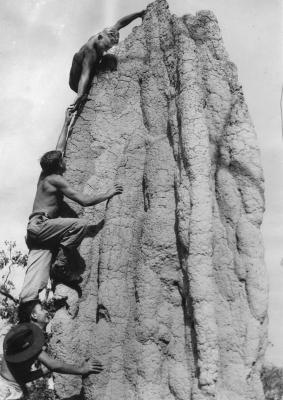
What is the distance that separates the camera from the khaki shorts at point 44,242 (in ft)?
17.3

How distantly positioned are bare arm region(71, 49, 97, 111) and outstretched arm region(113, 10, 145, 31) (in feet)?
2.24

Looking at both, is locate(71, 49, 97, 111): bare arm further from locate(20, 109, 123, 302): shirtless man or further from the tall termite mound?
locate(20, 109, 123, 302): shirtless man

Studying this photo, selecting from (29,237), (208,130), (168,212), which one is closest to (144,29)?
(208,130)

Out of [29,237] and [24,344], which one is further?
[29,237]

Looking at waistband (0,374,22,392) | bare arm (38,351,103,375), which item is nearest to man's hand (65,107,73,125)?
bare arm (38,351,103,375)

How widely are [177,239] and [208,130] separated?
1.29m

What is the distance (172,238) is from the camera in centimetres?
513

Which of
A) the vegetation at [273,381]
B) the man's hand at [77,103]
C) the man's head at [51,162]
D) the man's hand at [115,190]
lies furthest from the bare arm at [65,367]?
the vegetation at [273,381]

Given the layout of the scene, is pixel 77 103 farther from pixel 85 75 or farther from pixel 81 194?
pixel 81 194

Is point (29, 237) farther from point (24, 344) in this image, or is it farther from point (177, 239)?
point (177, 239)

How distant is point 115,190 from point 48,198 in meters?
0.80

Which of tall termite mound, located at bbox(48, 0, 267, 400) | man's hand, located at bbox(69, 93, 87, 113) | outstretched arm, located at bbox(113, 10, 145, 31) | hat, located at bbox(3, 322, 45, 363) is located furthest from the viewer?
outstretched arm, located at bbox(113, 10, 145, 31)

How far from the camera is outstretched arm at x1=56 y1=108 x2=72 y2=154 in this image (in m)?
6.11

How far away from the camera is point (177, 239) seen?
16.7ft
